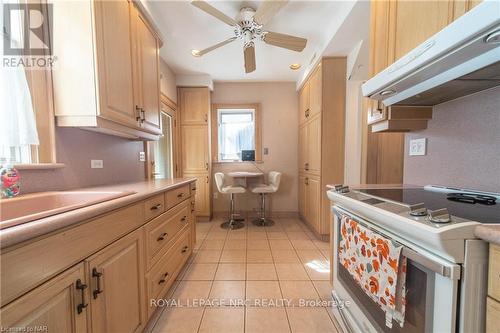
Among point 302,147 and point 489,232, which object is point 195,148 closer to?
point 302,147

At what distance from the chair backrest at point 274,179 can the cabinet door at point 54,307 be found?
9.37 ft

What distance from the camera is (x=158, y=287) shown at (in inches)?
56.7

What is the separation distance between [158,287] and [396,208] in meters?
1.54

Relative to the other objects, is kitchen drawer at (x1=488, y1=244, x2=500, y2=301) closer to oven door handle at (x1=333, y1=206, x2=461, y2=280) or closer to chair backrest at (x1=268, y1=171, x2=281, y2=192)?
oven door handle at (x1=333, y1=206, x2=461, y2=280)

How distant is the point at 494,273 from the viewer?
0.54 meters

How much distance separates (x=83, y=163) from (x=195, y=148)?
7.14 feet

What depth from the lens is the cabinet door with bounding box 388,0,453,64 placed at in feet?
3.14

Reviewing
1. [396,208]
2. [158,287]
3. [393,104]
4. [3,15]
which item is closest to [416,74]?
[393,104]

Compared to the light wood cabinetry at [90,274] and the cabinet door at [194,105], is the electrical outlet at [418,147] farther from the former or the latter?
the cabinet door at [194,105]

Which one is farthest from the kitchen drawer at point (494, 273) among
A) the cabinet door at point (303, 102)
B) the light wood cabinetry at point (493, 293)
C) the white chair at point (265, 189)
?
the cabinet door at point (303, 102)

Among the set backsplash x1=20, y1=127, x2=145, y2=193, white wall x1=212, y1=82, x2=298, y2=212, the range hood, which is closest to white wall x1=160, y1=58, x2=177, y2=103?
white wall x1=212, y1=82, x2=298, y2=212

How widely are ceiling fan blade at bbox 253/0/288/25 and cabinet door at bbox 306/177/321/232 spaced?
2.02 meters

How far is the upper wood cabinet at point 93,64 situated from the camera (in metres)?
1.25

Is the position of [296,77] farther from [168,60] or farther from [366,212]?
[366,212]
